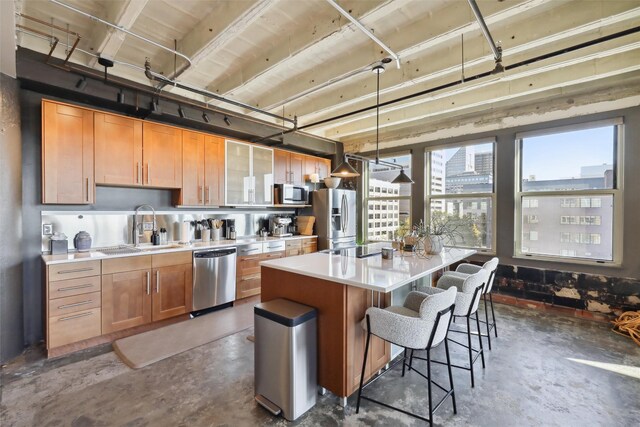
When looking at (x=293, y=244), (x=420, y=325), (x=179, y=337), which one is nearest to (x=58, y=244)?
(x=179, y=337)

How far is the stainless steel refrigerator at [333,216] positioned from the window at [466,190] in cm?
149

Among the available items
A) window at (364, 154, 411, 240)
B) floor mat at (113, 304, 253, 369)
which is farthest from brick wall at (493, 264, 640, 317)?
floor mat at (113, 304, 253, 369)

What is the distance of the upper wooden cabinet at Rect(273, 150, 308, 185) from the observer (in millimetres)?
5078

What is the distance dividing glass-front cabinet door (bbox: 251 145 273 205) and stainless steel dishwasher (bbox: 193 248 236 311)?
114 centimetres

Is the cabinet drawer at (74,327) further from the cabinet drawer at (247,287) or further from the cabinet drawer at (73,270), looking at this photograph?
the cabinet drawer at (247,287)

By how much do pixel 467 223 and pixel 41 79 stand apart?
18.5 ft

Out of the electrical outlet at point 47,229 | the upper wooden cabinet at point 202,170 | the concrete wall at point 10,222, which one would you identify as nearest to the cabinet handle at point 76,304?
the concrete wall at point 10,222

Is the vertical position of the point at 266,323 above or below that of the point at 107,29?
below

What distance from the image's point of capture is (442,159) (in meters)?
5.02

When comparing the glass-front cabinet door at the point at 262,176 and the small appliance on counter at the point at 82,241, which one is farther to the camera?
the glass-front cabinet door at the point at 262,176

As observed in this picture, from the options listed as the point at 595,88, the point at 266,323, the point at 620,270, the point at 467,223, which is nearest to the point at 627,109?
the point at 595,88

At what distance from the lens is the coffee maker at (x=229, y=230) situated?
15.0 ft

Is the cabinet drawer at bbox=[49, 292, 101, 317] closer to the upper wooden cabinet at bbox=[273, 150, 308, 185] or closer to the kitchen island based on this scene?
the kitchen island

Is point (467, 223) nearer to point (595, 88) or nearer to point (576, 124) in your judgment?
point (576, 124)
